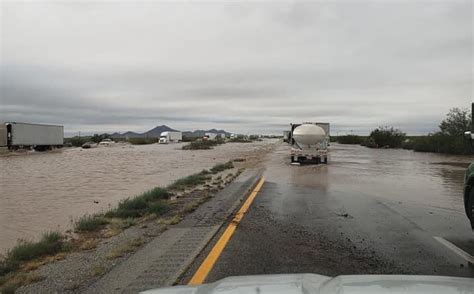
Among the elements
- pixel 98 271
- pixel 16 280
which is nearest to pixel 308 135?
pixel 98 271

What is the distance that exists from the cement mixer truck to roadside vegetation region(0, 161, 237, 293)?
18.6 metres

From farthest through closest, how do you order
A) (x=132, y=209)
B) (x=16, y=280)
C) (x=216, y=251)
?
(x=132, y=209) < (x=216, y=251) < (x=16, y=280)

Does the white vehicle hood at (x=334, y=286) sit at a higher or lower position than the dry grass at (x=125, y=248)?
higher

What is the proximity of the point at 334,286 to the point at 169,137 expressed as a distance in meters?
136

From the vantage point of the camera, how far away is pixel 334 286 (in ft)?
10.3

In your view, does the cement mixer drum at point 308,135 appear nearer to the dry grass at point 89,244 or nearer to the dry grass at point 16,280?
the dry grass at point 89,244

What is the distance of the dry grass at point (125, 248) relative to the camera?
7.20 metres

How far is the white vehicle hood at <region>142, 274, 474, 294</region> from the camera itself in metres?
3.04

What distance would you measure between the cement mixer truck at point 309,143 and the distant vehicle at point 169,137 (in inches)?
3933

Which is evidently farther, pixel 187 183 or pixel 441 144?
pixel 441 144

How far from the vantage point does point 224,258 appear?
6.93 meters

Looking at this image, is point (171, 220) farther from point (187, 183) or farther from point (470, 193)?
point (187, 183)

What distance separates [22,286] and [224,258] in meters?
2.70

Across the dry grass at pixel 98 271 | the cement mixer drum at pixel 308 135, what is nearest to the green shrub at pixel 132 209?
the dry grass at pixel 98 271
